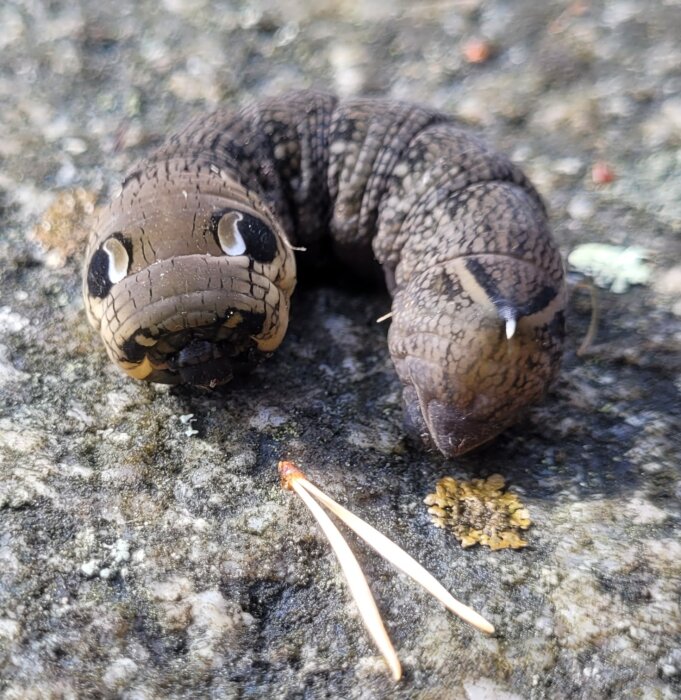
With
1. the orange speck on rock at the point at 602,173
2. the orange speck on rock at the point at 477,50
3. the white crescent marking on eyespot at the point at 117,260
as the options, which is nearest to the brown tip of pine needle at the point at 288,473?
the white crescent marking on eyespot at the point at 117,260

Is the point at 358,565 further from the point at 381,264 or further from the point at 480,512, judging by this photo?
the point at 381,264

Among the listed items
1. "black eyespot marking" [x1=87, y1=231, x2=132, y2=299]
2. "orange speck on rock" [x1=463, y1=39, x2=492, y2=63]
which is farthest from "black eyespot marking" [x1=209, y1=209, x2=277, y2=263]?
"orange speck on rock" [x1=463, y1=39, x2=492, y2=63]

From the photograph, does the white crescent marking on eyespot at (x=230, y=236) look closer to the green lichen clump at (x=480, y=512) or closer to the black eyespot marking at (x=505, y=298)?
the black eyespot marking at (x=505, y=298)

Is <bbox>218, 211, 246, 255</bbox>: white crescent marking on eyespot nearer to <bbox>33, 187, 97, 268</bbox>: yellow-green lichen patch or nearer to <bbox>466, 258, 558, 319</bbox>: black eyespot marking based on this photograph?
<bbox>466, 258, 558, 319</bbox>: black eyespot marking

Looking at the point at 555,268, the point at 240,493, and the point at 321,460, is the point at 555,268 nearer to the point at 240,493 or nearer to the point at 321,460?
the point at 321,460

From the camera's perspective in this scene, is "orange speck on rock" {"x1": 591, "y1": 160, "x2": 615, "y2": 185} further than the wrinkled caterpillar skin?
Yes

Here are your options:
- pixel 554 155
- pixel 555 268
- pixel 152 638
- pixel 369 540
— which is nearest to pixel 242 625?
pixel 152 638

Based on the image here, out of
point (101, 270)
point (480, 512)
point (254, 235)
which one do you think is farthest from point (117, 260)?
point (480, 512)
